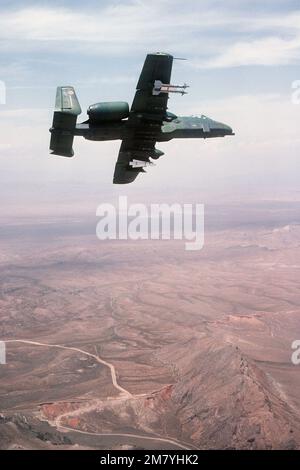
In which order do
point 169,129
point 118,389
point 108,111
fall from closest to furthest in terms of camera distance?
point 108,111 → point 169,129 → point 118,389

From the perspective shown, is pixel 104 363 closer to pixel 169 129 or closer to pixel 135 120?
pixel 169 129

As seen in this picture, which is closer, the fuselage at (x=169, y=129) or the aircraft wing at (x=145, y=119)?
the aircraft wing at (x=145, y=119)

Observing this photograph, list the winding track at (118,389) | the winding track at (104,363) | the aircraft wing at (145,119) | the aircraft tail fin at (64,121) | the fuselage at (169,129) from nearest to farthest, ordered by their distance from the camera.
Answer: the aircraft wing at (145,119)
the aircraft tail fin at (64,121)
the fuselage at (169,129)
the winding track at (118,389)
the winding track at (104,363)

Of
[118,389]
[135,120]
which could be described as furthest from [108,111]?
[118,389]

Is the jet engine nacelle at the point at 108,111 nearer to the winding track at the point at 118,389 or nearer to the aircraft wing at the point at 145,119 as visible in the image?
the aircraft wing at the point at 145,119

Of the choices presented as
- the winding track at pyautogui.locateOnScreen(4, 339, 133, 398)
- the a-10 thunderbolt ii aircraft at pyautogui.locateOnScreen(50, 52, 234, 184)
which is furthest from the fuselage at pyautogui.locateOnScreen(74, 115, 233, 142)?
the winding track at pyautogui.locateOnScreen(4, 339, 133, 398)

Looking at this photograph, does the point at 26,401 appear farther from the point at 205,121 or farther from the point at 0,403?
the point at 205,121

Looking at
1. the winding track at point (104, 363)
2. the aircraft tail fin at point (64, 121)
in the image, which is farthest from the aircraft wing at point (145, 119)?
the winding track at point (104, 363)
